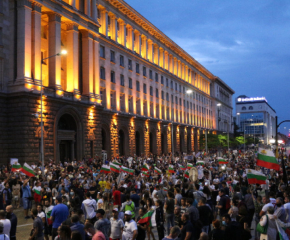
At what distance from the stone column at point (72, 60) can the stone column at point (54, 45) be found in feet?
7.92

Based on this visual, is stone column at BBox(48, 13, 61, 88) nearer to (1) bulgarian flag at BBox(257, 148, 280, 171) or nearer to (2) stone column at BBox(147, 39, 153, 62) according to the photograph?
(1) bulgarian flag at BBox(257, 148, 280, 171)

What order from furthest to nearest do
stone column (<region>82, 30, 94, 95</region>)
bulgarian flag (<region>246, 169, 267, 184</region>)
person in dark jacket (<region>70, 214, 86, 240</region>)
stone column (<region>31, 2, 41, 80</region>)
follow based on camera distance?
stone column (<region>82, 30, 94, 95</region>), stone column (<region>31, 2, 41, 80</region>), bulgarian flag (<region>246, 169, 267, 184</region>), person in dark jacket (<region>70, 214, 86, 240</region>)

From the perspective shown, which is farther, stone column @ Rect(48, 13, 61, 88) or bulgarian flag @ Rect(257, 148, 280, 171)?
stone column @ Rect(48, 13, 61, 88)

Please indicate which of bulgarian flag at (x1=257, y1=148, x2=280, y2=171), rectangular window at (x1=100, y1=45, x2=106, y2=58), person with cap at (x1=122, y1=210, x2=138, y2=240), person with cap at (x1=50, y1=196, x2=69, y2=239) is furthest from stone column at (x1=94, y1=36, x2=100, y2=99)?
person with cap at (x1=122, y1=210, x2=138, y2=240)

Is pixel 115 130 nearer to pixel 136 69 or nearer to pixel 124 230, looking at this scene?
pixel 136 69

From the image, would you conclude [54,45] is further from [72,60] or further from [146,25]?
[146,25]

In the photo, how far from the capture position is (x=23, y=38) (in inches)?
1283

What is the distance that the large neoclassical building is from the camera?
32062 mm

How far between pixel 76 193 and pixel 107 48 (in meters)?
34.9

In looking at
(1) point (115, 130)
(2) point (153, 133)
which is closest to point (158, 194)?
(1) point (115, 130)

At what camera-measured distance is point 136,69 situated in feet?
193

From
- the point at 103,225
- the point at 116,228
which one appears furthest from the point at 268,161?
the point at 103,225

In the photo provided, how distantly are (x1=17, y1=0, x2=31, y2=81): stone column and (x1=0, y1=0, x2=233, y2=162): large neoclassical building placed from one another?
0.28 ft

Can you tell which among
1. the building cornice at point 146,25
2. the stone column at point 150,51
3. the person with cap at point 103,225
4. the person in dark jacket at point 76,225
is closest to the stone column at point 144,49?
the stone column at point 150,51
